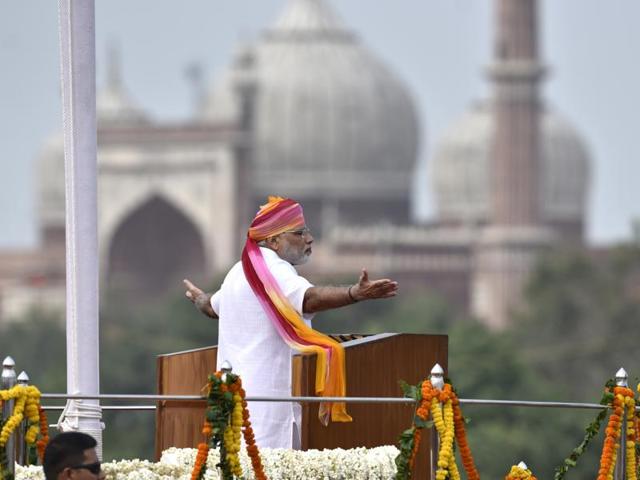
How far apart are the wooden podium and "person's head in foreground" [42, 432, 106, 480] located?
143 centimetres

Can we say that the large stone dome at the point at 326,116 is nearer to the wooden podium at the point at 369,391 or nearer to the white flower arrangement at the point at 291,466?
the wooden podium at the point at 369,391

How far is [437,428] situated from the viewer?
28.2ft

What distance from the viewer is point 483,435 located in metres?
42.7

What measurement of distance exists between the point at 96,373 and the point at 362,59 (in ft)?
289

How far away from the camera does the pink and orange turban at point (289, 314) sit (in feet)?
29.8

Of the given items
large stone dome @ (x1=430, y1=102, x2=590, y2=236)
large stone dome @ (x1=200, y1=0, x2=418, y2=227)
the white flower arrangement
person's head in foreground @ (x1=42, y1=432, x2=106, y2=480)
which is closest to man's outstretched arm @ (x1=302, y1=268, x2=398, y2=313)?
the white flower arrangement

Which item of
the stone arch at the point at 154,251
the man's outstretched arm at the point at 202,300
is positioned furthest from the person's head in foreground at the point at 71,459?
the stone arch at the point at 154,251

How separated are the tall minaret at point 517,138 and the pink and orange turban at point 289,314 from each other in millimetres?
68144

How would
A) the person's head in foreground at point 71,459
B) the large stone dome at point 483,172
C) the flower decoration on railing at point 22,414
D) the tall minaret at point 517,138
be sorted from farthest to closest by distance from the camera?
the large stone dome at point 483,172
the tall minaret at point 517,138
the flower decoration on railing at point 22,414
the person's head in foreground at point 71,459

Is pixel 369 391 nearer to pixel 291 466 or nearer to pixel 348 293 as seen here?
pixel 348 293

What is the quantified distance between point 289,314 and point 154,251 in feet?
259

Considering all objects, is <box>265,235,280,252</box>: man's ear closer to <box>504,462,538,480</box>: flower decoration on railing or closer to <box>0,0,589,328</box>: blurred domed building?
<box>504,462,538,480</box>: flower decoration on railing

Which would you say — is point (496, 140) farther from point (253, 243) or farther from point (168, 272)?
point (253, 243)

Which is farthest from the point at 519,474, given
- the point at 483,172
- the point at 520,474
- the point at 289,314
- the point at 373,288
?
the point at 483,172
